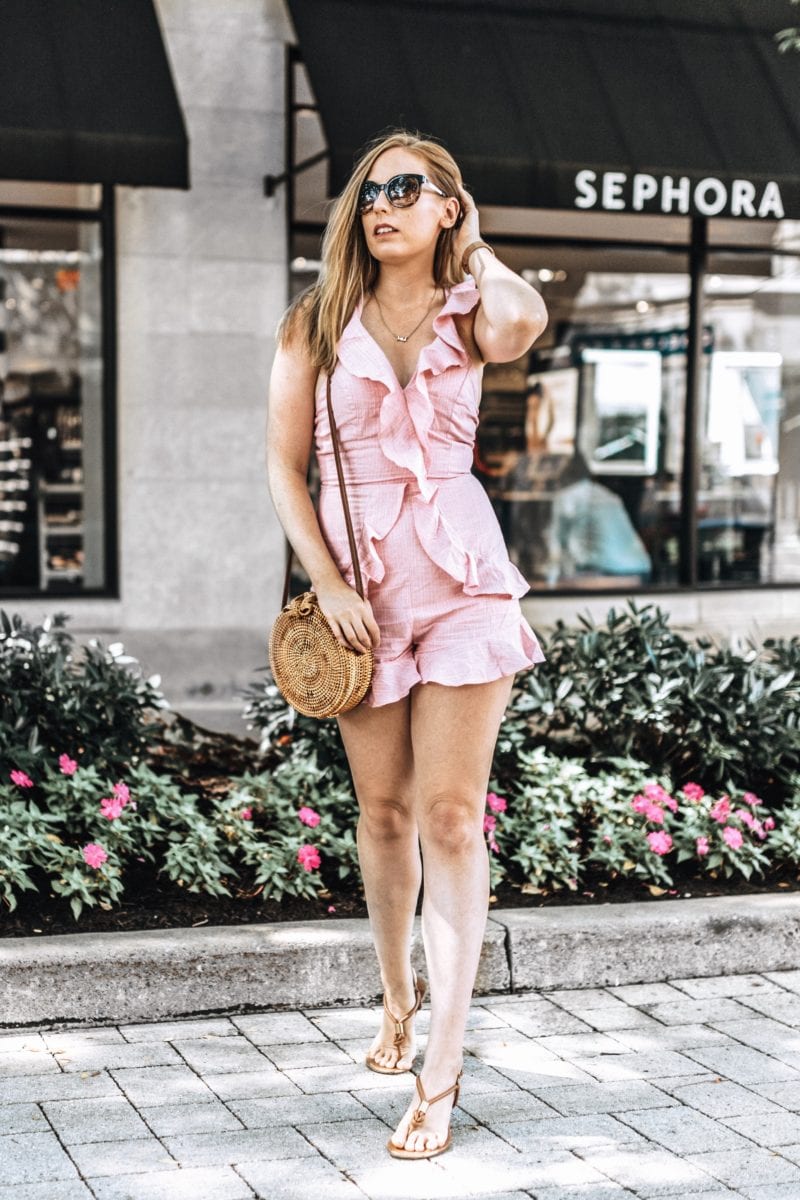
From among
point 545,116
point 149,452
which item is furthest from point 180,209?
point 545,116

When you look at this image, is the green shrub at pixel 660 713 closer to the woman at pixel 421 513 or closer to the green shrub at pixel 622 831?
the green shrub at pixel 622 831

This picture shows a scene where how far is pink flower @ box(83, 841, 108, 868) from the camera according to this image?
4555 millimetres

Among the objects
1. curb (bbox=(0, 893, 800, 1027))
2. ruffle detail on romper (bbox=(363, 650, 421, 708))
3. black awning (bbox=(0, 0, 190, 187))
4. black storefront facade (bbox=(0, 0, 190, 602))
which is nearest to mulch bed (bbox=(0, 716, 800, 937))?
curb (bbox=(0, 893, 800, 1027))

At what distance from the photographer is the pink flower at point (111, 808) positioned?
474 cm

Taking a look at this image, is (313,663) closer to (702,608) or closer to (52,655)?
(52,655)

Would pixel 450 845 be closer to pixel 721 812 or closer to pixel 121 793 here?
pixel 121 793

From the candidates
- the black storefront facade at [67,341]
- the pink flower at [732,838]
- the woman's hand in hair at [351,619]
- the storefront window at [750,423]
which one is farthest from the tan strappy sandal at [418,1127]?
the storefront window at [750,423]

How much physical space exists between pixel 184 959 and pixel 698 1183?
1558 millimetres

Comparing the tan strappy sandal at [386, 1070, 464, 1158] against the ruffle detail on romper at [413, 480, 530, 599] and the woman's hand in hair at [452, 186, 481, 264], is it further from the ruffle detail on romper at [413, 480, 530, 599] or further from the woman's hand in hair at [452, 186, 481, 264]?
the woman's hand in hair at [452, 186, 481, 264]

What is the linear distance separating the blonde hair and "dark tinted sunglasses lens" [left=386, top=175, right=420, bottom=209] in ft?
0.25

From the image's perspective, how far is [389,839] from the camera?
379cm

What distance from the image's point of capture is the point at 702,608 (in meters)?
10.6

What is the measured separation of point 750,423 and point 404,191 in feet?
25.9

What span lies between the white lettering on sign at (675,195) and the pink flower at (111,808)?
16.0 ft
